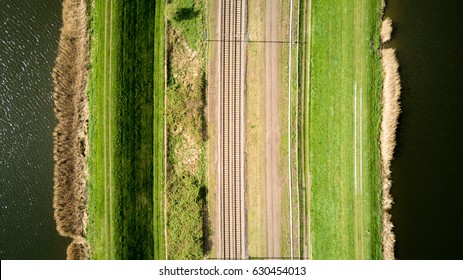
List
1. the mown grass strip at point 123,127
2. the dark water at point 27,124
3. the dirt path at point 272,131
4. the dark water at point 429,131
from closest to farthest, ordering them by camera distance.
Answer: the dark water at point 429,131
the mown grass strip at point 123,127
the dirt path at point 272,131
the dark water at point 27,124

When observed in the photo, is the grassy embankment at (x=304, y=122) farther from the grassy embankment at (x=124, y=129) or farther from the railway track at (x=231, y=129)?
the grassy embankment at (x=124, y=129)

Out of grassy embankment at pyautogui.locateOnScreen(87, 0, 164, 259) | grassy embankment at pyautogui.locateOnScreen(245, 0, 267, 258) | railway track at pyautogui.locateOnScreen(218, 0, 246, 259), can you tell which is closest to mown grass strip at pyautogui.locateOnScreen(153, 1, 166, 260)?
grassy embankment at pyautogui.locateOnScreen(87, 0, 164, 259)

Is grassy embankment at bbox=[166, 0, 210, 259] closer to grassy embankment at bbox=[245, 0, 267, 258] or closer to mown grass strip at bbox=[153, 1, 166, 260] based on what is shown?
mown grass strip at bbox=[153, 1, 166, 260]

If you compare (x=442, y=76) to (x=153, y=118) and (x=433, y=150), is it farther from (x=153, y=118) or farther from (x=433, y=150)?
(x=153, y=118)

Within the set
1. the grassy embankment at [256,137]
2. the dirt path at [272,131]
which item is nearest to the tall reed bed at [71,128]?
the grassy embankment at [256,137]
